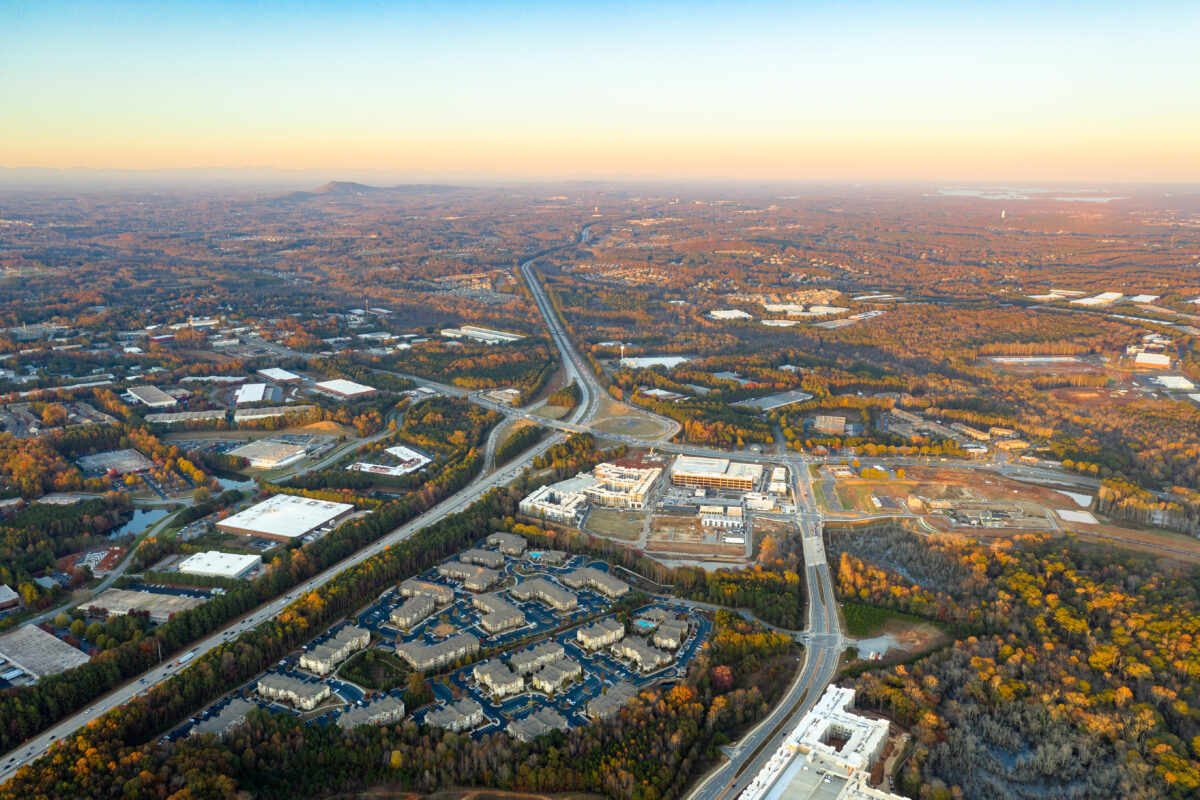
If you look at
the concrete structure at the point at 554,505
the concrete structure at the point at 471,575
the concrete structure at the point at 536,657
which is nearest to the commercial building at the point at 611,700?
the concrete structure at the point at 536,657

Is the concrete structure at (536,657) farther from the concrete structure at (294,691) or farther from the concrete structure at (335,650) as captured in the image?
the concrete structure at (294,691)

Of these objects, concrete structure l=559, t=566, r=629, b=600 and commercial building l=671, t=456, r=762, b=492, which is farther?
commercial building l=671, t=456, r=762, b=492

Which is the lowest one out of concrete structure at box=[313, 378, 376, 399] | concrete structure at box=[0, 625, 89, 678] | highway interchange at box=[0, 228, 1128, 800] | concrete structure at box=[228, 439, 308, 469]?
highway interchange at box=[0, 228, 1128, 800]

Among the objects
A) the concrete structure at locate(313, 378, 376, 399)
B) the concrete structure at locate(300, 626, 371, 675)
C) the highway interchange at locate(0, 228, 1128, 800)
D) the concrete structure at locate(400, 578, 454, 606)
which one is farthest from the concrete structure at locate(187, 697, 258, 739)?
the concrete structure at locate(313, 378, 376, 399)

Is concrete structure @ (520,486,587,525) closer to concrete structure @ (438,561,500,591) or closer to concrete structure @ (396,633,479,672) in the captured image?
concrete structure @ (438,561,500,591)

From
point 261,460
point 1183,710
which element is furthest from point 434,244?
point 1183,710

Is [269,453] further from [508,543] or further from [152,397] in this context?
[508,543]

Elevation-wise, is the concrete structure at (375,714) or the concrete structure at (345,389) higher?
the concrete structure at (345,389)
